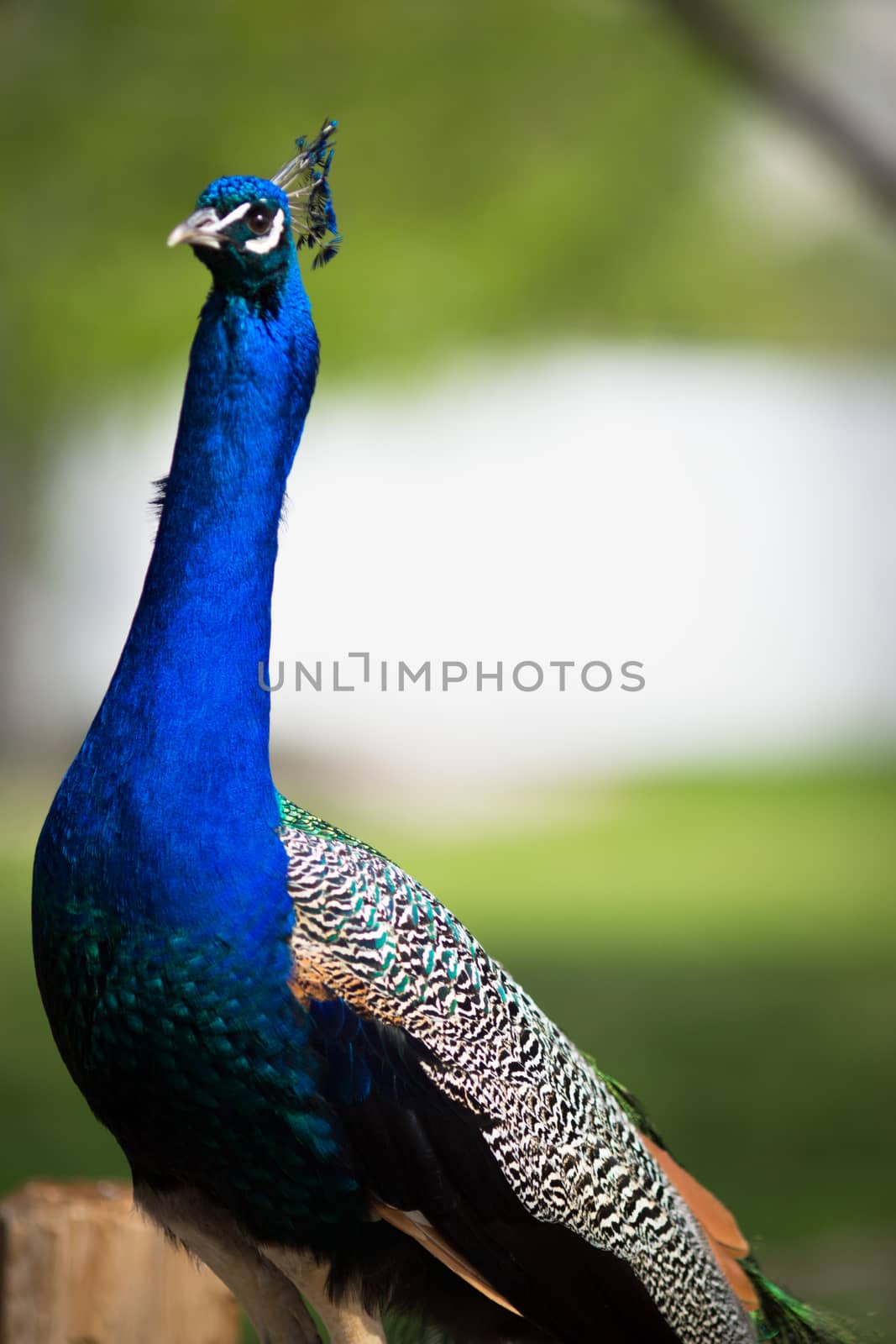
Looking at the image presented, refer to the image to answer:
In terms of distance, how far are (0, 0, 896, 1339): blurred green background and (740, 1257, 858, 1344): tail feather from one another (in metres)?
1.28

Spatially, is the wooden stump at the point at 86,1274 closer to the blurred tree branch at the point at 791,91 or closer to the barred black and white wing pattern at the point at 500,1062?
the barred black and white wing pattern at the point at 500,1062

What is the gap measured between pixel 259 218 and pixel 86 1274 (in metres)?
1.15

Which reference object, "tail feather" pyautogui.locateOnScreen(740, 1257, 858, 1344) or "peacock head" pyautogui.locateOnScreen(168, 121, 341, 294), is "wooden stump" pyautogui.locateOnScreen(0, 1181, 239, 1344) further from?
"peacock head" pyautogui.locateOnScreen(168, 121, 341, 294)

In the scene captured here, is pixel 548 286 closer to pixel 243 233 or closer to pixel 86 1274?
pixel 243 233

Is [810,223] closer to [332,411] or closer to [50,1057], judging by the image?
[332,411]

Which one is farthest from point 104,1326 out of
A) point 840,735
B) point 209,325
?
point 840,735

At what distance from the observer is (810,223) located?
6.59 m

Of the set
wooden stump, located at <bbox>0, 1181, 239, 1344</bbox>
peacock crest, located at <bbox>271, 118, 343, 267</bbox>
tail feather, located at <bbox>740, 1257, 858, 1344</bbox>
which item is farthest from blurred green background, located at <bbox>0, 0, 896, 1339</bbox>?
peacock crest, located at <bbox>271, 118, 343, 267</bbox>

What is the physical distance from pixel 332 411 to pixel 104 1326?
5.62 meters

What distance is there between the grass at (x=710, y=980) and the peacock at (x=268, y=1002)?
627 millimetres

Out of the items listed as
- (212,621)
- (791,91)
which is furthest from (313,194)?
(791,91)

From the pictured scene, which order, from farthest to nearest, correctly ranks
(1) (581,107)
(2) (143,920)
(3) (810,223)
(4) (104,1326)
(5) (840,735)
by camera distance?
(5) (840,735) < (3) (810,223) < (1) (581,107) < (4) (104,1326) < (2) (143,920)

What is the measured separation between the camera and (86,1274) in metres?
1.56

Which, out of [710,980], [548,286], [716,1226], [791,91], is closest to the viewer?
[716,1226]
